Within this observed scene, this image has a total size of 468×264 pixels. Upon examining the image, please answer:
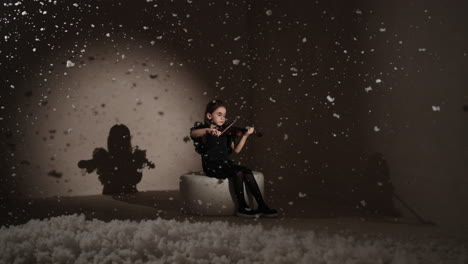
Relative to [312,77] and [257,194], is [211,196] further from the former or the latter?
[312,77]

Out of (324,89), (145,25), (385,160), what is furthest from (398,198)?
(145,25)

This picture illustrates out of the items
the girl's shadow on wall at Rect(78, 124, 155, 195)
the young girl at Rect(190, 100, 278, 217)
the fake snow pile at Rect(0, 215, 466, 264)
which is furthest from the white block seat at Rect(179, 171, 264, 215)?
the girl's shadow on wall at Rect(78, 124, 155, 195)

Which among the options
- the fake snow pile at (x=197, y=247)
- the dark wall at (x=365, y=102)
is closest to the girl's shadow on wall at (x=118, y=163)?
the dark wall at (x=365, y=102)

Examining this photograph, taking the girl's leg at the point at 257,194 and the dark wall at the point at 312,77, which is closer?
the dark wall at the point at 312,77

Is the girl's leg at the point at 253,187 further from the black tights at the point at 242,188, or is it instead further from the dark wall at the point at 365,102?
the dark wall at the point at 365,102

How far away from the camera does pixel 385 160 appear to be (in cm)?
303

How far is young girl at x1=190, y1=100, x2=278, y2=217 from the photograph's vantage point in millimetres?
2891

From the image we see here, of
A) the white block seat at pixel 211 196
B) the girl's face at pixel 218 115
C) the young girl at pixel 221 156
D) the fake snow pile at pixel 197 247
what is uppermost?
the girl's face at pixel 218 115

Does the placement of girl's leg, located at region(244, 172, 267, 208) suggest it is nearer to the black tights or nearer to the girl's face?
the black tights

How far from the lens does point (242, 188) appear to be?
9.59 feet

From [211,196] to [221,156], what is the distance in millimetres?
300

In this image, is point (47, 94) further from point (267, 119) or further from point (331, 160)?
point (331, 160)

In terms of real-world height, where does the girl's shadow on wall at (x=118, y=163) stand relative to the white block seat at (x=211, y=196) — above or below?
above

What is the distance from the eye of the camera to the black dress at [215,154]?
3035 mm
